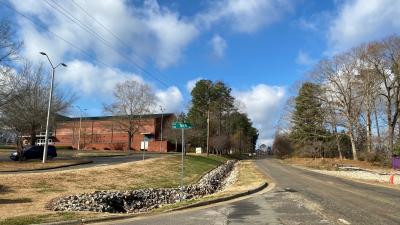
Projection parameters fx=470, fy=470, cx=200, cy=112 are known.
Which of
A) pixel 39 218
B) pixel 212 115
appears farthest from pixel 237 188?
pixel 212 115

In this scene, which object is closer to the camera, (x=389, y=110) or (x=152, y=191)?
(x=152, y=191)

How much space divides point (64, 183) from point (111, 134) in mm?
80630

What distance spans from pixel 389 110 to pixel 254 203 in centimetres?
5410

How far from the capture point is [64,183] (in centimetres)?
2559

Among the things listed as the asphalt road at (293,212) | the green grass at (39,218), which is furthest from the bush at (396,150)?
the green grass at (39,218)

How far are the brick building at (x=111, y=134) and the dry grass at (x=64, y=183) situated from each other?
56.2 meters

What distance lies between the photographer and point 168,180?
114ft

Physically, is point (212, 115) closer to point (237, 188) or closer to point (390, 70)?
point (390, 70)

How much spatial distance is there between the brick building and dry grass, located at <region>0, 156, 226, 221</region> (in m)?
56.2

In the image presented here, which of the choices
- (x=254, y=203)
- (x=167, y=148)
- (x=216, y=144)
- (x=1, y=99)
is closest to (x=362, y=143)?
(x=216, y=144)

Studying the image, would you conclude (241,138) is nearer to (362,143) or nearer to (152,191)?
(362,143)

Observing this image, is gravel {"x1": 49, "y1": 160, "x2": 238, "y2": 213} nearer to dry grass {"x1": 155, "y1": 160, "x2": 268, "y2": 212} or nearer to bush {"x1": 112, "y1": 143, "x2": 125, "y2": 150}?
dry grass {"x1": 155, "y1": 160, "x2": 268, "y2": 212}

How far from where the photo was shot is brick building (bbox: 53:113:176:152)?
96494 millimetres

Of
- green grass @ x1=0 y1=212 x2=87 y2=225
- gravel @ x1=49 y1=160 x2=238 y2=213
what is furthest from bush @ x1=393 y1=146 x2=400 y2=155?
green grass @ x1=0 y1=212 x2=87 y2=225
